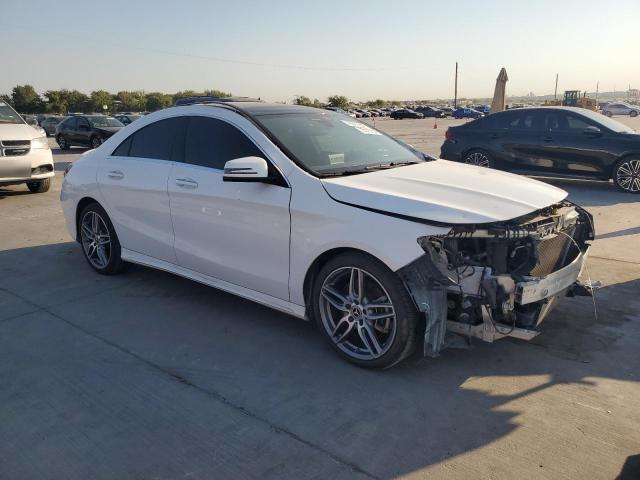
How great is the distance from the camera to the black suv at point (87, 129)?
21.1 meters

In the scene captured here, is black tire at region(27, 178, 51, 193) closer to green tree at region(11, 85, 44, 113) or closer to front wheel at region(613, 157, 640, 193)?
front wheel at region(613, 157, 640, 193)

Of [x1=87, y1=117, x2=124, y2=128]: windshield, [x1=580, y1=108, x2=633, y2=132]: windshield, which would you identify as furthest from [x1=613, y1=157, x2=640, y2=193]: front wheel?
[x1=87, y1=117, x2=124, y2=128]: windshield

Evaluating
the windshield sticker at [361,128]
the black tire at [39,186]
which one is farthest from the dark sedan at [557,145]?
the black tire at [39,186]

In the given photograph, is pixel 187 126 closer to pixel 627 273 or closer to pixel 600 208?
pixel 627 273

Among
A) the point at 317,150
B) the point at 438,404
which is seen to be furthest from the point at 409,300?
the point at 317,150

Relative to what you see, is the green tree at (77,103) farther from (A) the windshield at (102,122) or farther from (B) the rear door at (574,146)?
(B) the rear door at (574,146)

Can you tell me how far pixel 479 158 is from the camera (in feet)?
36.1

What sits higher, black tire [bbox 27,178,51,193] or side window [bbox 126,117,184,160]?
side window [bbox 126,117,184,160]

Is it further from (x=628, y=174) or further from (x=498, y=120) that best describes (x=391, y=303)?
(x=498, y=120)

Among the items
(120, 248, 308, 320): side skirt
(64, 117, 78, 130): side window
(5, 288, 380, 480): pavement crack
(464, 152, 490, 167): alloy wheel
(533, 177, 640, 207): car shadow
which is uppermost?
(64, 117, 78, 130): side window

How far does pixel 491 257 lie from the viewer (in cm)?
325

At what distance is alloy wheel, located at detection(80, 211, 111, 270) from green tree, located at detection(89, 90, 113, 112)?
7211 cm

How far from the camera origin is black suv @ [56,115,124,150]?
69.3ft

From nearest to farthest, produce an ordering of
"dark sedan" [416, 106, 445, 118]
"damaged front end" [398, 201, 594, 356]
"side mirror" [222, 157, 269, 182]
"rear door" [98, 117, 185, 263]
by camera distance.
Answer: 1. "damaged front end" [398, 201, 594, 356]
2. "side mirror" [222, 157, 269, 182]
3. "rear door" [98, 117, 185, 263]
4. "dark sedan" [416, 106, 445, 118]
